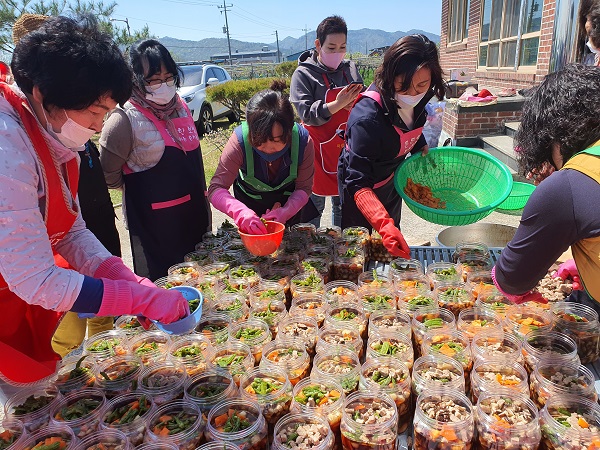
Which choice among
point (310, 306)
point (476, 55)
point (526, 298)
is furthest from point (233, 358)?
point (476, 55)

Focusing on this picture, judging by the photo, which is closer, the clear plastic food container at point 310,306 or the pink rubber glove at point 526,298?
the pink rubber glove at point 526,298

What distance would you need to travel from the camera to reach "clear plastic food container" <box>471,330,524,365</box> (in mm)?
1681

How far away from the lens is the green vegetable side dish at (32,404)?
1573 mm

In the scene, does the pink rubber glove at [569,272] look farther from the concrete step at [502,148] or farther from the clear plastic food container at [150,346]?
the concrete step at [502,148]

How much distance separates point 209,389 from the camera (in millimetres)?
1642

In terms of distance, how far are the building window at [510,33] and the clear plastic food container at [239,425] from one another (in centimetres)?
867

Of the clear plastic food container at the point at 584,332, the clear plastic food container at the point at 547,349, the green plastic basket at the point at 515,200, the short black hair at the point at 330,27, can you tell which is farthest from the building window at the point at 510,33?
the clear plastic food container at the point at 547,349

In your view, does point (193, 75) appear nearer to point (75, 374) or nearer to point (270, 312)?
point (270, 312)

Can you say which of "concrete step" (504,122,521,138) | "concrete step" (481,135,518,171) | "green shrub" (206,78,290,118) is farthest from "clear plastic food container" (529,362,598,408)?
"green shrub" (206,78,290,118)

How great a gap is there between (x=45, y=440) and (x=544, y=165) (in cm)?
211

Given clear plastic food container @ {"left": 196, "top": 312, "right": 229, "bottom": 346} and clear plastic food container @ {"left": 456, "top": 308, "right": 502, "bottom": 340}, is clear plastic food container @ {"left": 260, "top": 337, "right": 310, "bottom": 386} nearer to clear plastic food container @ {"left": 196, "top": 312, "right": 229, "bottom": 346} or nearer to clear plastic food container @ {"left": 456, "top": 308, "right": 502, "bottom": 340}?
clear plastic food container @ {"left": 196, "top": 312, "right": 229, "bottom": 346}

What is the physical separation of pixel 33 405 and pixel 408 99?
2492 mm

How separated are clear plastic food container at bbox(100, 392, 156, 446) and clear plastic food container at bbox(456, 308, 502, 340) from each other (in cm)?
132

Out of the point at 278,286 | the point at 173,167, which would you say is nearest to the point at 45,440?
the point at 278,286
